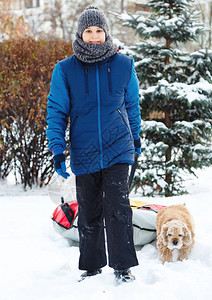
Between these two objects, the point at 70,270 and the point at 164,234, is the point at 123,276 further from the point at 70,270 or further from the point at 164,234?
the point at 164,234

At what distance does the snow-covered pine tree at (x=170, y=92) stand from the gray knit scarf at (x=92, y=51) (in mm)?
3360

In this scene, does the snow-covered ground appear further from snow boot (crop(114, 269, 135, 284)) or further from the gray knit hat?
the gray knit hat

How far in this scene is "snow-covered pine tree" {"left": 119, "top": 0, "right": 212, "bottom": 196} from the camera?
18.4ft

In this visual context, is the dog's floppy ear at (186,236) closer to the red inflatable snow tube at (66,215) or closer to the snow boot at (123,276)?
the snow boot at (123,276)

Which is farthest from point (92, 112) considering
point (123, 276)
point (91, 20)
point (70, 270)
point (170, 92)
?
point (170, 92)

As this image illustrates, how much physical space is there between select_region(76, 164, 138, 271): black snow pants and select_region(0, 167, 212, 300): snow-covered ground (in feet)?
0.48

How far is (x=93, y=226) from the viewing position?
2.35 metres

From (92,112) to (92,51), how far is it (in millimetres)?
376

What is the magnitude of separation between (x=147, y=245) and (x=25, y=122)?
11.7 ft

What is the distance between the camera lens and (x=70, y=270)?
Answer: 2672mm

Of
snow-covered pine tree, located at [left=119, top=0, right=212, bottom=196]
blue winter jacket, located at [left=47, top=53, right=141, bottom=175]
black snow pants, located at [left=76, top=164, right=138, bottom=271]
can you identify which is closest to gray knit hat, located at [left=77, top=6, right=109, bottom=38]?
blue winter jacket, located at [left=47, top=53, right=141, bottom=175]

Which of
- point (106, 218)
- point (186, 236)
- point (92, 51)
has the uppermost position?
point (92, 51)

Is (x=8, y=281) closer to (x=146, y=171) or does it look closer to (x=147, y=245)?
(x=147, y=245)

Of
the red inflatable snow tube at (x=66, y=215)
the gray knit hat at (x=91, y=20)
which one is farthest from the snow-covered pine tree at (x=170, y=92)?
the gray knit hat at (x=91, y=20)
